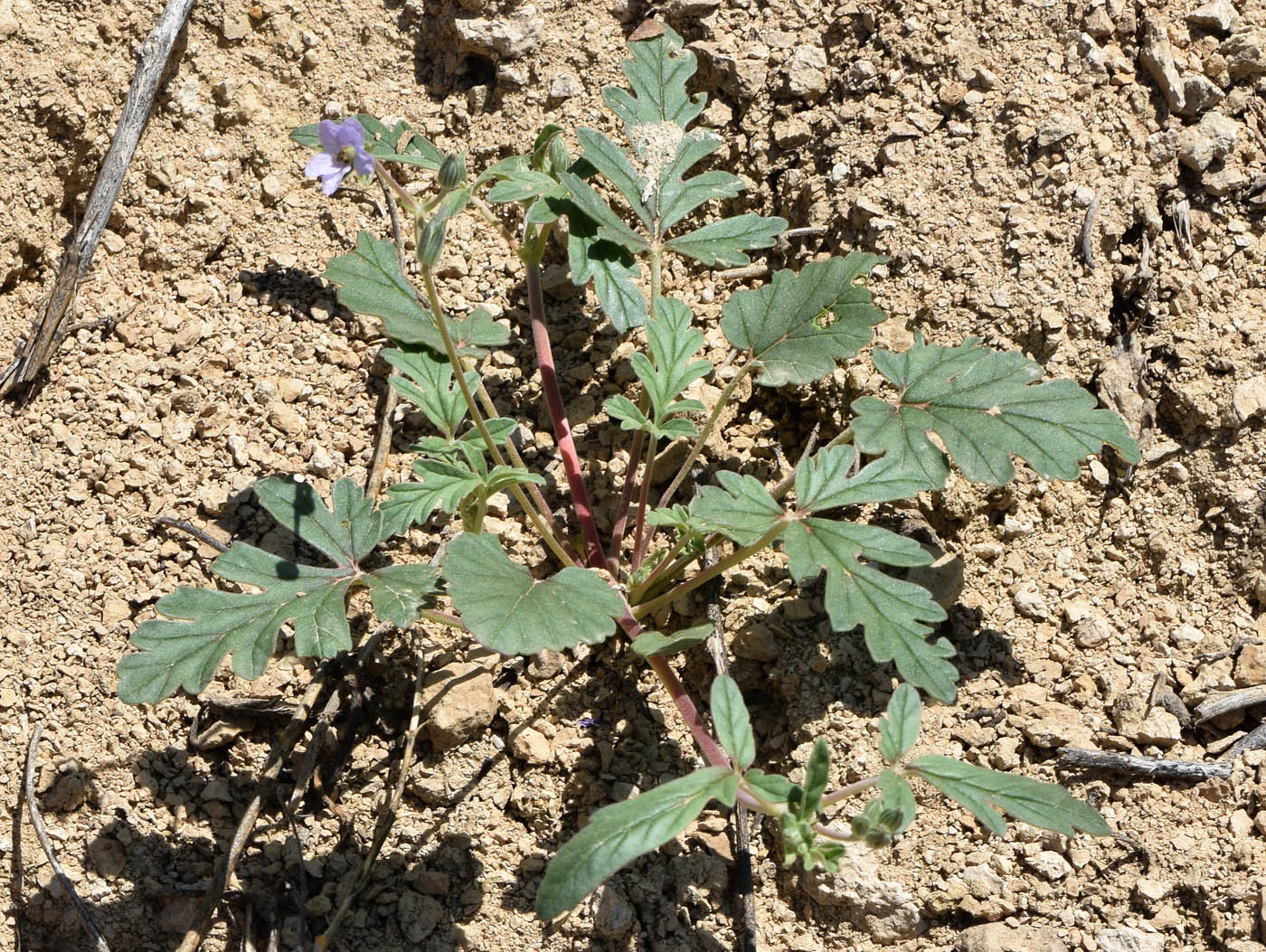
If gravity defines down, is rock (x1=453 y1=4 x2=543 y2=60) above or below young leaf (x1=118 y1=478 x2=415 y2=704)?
above

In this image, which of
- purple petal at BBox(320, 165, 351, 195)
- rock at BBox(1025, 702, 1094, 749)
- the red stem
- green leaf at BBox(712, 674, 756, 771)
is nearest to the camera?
green leaf at BBox(712, 674, 756, 771)

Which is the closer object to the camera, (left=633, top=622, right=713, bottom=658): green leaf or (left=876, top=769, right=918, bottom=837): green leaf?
(left=876, top=769, right=918, bottom=837): green leaf

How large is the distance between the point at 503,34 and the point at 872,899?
2.90 m

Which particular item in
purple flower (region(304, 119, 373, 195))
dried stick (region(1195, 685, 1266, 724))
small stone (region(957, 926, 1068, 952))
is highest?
purple flower (region(304, 119, 373, 195))

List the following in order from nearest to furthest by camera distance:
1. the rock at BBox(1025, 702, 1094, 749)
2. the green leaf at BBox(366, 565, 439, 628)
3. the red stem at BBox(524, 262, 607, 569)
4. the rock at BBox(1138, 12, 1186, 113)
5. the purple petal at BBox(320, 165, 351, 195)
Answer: the purple petal at BBox(320, 165, 351, 195) → the green leaf at BBox(366, 565, 439, 628) → the rock at BBox(1025, 702, 1094, 749) → the red stem at BBox(524, 262, 607, 569) → the rock at BBox(1138, 12, 1186, 113)

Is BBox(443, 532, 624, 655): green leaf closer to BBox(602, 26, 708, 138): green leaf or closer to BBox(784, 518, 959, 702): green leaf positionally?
BBox(784, 518, 959, 702): green leaf

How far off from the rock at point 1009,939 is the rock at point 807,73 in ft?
8.30

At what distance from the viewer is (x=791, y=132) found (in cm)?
380

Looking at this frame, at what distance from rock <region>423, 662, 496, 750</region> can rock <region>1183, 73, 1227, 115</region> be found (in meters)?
2.73

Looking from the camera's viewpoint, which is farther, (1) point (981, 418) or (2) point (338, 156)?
(1) point (981, 418)

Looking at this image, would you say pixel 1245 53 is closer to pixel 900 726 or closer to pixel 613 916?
pixel 900 726

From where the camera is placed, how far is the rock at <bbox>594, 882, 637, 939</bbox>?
2859mm

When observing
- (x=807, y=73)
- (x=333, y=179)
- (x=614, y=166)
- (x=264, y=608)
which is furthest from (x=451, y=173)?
(x=807, y=73)

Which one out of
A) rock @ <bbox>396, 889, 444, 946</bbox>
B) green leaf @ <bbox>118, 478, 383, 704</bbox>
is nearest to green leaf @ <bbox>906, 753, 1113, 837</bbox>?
rock @ <bbox>396, 889, 444, 946</bbox>
